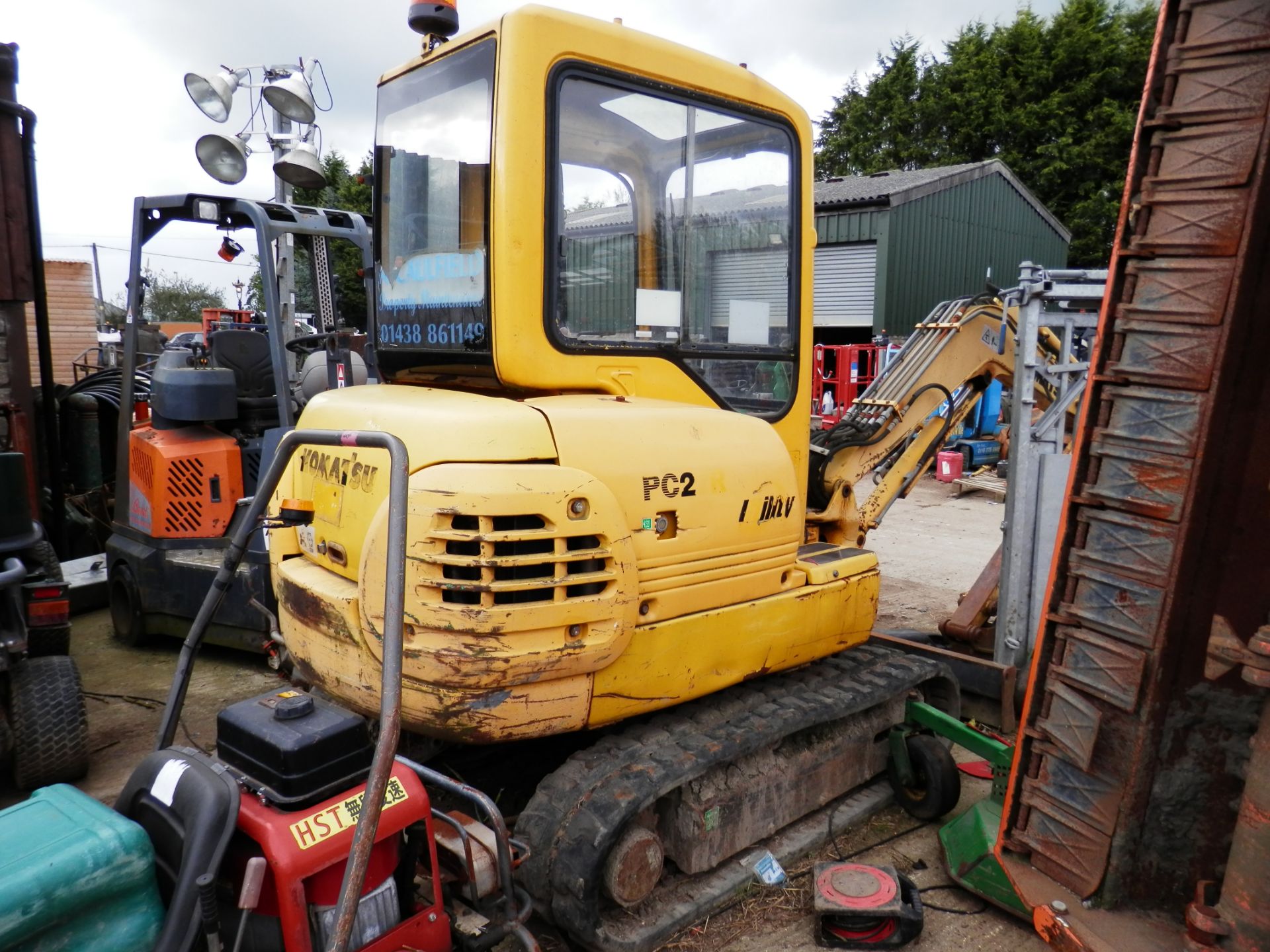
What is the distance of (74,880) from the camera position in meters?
1.94

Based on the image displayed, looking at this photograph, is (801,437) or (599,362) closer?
(599,362)

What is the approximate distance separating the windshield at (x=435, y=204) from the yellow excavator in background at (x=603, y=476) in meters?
0.01

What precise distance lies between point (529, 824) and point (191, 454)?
379cm

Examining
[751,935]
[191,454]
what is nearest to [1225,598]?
[751,935]

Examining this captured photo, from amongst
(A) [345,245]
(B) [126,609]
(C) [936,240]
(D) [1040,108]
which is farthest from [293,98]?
(D) [1040,108]

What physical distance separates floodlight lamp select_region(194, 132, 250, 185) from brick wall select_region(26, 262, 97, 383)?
7.80 meters

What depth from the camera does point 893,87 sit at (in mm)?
31141

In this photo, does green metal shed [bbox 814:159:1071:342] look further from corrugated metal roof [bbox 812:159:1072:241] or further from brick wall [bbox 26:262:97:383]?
brick wall [bbox 26:262:97:383]

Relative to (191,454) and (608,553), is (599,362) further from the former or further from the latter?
(191,454)

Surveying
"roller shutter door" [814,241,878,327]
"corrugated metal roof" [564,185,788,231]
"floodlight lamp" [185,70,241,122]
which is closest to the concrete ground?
"corrugated metal roof" [564,185,788,231]

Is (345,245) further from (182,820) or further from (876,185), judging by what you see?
(182,820)

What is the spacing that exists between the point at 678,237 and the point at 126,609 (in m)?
4.76

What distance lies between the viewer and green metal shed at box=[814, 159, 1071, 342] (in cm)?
1956

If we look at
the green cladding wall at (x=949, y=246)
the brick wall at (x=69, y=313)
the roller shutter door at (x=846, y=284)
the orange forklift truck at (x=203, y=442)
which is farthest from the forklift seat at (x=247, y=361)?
the roller shutter door at (x=846, y=284)
